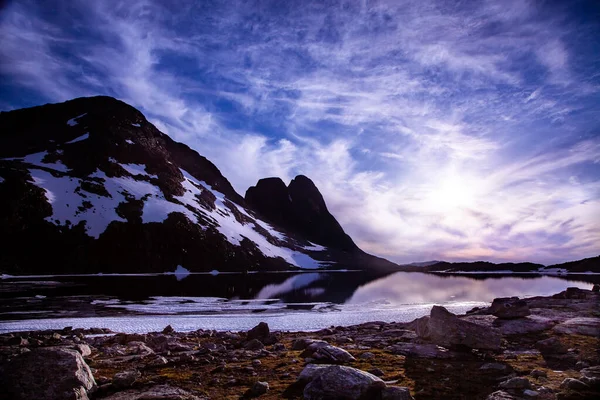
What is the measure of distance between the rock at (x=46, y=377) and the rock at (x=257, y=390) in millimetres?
4354

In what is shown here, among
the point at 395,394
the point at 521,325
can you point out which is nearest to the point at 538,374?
the point at 395,394

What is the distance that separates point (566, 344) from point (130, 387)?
59.2ft

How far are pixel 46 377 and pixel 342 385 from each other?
25.1 feet

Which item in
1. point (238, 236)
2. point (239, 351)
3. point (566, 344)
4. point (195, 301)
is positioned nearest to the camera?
point (566, 344)

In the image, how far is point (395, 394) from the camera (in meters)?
9.14

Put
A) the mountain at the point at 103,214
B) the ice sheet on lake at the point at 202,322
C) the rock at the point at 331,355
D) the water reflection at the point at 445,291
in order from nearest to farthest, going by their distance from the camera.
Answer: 1. the rock at the point at 331,355
2. the ice sheet on lake at the point at 202,322
3. the water reflection at the point at 445,291
4. the mountain at the point at 103,214

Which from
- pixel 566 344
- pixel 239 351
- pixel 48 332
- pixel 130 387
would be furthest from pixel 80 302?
pixel 566 344

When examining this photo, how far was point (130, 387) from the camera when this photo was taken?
11.2 metres

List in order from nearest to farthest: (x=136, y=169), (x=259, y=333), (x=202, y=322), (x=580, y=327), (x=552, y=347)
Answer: (x=552, y=347) < (x=580, y=327) < (x=259, y=333) < (x=202, y=322) < (x=136, y=169)

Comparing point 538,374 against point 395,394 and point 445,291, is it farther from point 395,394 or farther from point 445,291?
point 445,291

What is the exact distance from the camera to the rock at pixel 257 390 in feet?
34.4

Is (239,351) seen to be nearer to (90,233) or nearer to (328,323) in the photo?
(328,323)

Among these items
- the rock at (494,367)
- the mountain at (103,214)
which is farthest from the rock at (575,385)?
the mountain at (103,214)

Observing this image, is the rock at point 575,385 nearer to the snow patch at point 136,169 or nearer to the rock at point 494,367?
the rock at point 494,367
